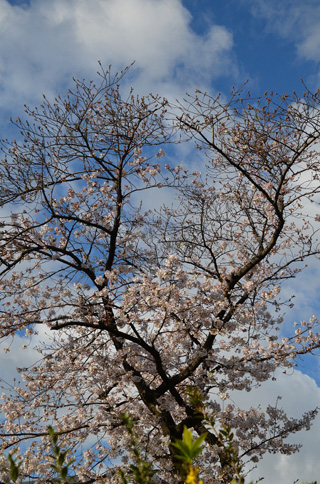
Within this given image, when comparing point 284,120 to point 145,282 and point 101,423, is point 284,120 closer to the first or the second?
point 145,282

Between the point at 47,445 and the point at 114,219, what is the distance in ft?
16.9

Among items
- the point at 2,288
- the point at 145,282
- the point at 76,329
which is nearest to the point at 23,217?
the point at 2,288

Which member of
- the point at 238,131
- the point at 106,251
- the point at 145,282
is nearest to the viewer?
the point at 145,282

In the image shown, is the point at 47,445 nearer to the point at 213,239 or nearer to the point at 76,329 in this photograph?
the point at 76,329

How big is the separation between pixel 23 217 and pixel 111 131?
2.61 m

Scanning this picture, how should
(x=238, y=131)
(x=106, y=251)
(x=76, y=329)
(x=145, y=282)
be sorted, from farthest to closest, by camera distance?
(x=106, y=251) < (x=76, y=329) < (x=238, y=131) < (x=145, y=282)

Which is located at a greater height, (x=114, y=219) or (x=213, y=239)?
(x=114, y=219)

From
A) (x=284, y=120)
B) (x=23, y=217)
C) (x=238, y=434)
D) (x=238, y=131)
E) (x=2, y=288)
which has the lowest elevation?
(x=238, y=434)

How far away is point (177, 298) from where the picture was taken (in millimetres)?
8484

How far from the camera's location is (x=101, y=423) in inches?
379

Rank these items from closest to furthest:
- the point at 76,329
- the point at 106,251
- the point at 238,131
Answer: the point at 238,131, the point at 76,329, the point at 106,251

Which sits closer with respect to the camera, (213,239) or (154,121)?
(154,121)


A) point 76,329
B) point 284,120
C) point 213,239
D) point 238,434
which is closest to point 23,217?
point 76,329

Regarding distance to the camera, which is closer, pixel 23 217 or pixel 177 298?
pixel 177 298
